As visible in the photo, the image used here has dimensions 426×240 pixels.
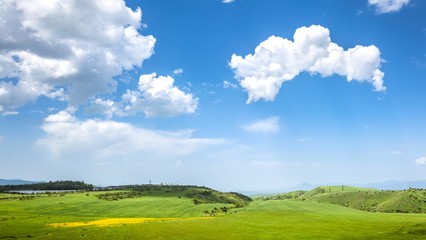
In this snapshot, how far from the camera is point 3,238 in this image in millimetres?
83875

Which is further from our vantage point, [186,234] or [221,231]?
[221,231]

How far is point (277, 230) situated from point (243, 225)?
592 inches

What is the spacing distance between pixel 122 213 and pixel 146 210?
14.4 meters

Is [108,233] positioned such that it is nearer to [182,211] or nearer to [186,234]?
[186,234]

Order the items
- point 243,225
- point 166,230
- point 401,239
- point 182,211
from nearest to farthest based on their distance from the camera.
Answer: point 401,239, point 166,230, point 243,225, point 182,211

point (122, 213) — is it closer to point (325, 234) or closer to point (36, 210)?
point (36, 210)

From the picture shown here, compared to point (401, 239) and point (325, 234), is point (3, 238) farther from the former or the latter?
point (401, 239)

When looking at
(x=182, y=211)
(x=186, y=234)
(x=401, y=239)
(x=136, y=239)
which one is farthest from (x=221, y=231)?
(x=182, y=211)

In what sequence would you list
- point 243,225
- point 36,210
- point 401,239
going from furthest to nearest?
point 36,210 → point 243,225 → point 401,239

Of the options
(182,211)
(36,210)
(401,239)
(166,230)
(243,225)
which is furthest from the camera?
(182,211)

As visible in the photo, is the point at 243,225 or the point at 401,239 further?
the point at 243,225

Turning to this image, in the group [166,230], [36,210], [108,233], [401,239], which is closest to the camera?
[401,239]

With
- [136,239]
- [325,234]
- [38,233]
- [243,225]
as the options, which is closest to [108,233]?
[136,239]

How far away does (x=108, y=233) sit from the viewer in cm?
9069
